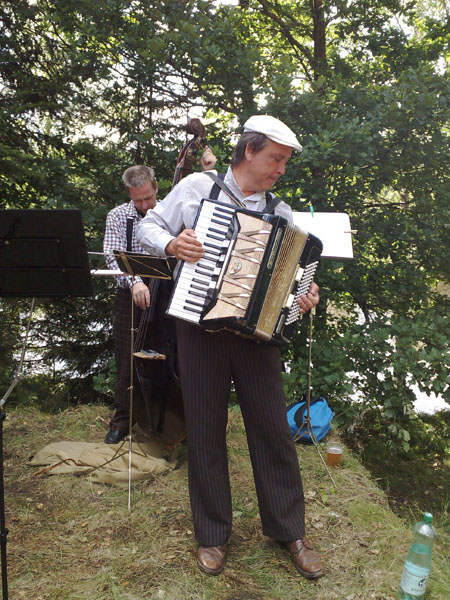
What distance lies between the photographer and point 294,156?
4.90 metres

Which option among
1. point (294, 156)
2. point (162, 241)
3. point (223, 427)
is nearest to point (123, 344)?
point (223, 427)

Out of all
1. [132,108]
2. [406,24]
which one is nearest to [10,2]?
[132,108]

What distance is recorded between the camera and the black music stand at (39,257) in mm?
2066

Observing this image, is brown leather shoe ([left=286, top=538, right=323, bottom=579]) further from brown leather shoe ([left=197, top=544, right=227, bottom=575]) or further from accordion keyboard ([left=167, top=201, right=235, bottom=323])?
accordion keyboard ([left=167, top=201, right=235, bottom=323])

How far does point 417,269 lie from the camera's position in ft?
17.6

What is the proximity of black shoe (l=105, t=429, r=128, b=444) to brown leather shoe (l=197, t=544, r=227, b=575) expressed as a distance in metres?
1.47

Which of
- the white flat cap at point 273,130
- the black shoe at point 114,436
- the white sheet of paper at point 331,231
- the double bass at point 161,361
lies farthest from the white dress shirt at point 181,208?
Answer: the black shoe at point 114,436

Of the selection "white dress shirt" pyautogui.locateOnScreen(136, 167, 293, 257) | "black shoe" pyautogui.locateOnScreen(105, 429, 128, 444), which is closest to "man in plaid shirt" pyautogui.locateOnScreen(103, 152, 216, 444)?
"black shoe" pyautogui.locateOnScreen(105, 429, 128, 444)

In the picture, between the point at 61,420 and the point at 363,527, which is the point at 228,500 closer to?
the point at 363,527

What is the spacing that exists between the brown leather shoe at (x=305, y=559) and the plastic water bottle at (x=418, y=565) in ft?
1.23

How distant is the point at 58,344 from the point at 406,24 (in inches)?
225

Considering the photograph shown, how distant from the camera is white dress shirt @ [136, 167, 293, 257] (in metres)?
2.27

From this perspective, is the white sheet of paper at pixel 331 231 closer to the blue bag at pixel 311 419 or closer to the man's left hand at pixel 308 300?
the man's left hand at pixel 308 300

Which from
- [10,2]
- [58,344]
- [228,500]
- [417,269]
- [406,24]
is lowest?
[58,344]
